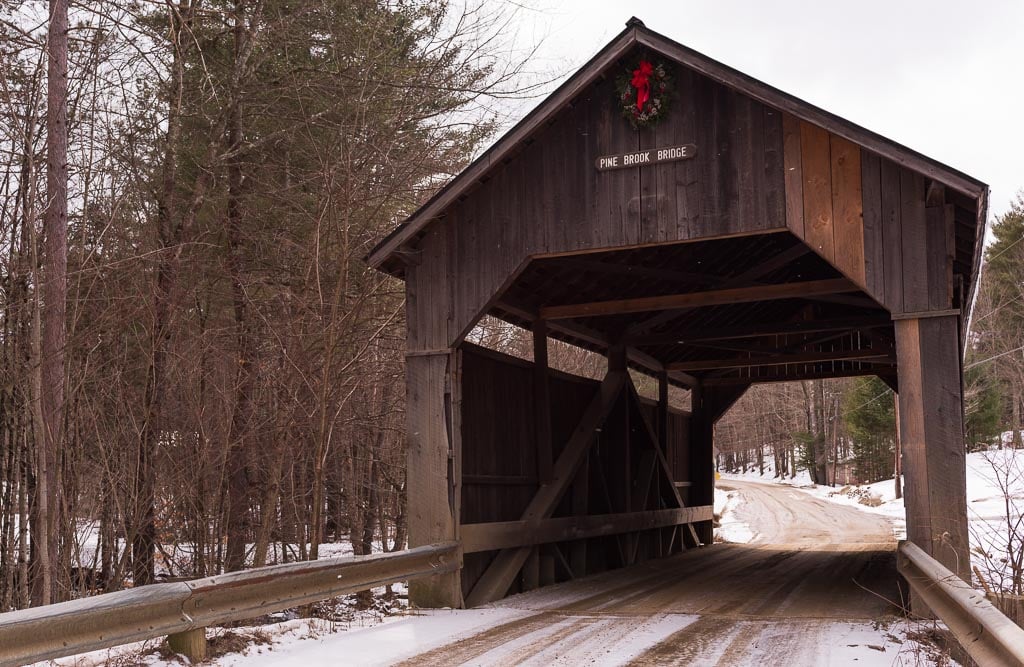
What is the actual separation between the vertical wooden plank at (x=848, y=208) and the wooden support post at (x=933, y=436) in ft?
2.17

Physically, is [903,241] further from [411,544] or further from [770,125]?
[411,544]

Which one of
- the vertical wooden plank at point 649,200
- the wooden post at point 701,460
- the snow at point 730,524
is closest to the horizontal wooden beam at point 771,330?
the wooden post at point 701,460

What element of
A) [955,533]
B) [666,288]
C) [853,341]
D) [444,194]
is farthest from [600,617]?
[853,341]

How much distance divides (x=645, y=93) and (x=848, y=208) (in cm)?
218

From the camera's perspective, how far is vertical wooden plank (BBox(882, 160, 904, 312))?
8.52 metres

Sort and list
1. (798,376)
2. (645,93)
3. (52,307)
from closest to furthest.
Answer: (52,307)
(645,93)
(798,376)

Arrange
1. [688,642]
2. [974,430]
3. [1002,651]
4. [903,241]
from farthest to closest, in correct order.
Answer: [974,430] → [903,241] → [688,642] → [1002,651]

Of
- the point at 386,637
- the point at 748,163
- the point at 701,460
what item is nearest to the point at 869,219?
the point at 748,163

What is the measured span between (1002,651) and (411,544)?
634cm

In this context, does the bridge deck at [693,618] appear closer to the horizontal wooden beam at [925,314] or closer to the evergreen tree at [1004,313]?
the horizontal wooden beam at [925,314]

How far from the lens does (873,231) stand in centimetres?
860

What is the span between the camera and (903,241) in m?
8.51

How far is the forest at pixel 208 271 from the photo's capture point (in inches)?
314

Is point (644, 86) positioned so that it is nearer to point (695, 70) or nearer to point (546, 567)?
point (695, 70)
